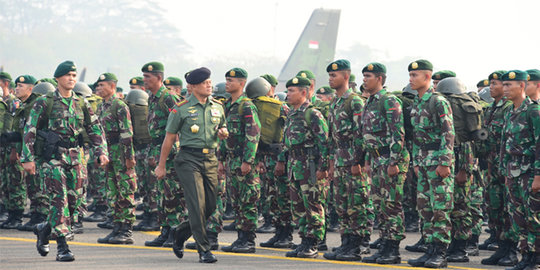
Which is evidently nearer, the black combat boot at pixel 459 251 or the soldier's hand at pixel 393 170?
the soldier's hand at pixel 393 170

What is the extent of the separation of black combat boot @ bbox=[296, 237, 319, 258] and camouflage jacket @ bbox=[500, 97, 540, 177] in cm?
228

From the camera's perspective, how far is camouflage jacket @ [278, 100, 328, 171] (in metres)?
8.49

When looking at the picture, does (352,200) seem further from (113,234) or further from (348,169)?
(113,234)

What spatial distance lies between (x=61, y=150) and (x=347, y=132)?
124 inches

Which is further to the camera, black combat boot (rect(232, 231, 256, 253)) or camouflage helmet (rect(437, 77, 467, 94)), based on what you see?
black combat boot (rect(232, 231, 256, 253))

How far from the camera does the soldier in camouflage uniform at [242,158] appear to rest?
8.64 metres

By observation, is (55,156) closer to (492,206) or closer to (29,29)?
(492,206)

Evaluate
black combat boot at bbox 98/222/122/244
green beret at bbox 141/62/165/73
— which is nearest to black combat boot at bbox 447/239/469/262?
black combat boot at bbox 98/222/122/244

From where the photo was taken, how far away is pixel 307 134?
28.3 ft

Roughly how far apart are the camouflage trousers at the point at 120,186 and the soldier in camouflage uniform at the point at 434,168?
3846mm

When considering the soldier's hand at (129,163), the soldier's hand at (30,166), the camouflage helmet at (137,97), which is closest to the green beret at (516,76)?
the soldier's hand at (129,163)

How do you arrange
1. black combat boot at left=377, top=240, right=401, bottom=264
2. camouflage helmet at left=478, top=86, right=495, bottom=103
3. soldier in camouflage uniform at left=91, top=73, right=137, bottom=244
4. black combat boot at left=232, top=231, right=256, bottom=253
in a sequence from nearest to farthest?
black combat boot at left=377, top=240, right=401, bottom=264 < black combat boot at left=232, top=231, right=256, bottom=253 < soldier in camouflage uniform at left=91, top=73, right=137, bottom=244 < camouflage helmet at left=478, top=86, right=495, bottom=103

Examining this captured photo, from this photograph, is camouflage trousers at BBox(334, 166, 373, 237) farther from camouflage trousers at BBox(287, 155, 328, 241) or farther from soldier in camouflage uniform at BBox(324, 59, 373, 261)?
camouflage trousers at BBox(287, 155, 328, 241)

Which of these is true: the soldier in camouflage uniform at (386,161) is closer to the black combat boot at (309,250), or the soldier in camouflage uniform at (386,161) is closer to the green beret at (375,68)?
the green beret at (375,68)
